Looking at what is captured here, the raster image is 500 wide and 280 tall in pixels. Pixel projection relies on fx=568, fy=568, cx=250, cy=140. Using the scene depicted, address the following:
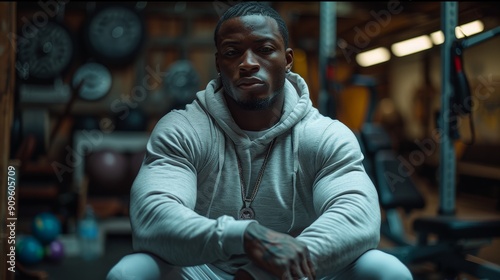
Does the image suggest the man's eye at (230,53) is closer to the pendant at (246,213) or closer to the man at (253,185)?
the man at (253,185)

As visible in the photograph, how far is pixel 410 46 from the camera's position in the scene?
793 cm

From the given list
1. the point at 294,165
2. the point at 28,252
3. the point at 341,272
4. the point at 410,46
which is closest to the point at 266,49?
the point at 294,165

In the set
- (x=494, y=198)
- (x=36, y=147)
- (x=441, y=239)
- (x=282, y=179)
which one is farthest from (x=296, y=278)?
(x=494, y=198)

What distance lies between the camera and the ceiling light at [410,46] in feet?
23.2

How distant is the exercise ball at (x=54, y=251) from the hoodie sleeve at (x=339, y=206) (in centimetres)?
293

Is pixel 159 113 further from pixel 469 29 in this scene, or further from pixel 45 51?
pixel 469 29

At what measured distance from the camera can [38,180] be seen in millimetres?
4438

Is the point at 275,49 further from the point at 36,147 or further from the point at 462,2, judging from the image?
the point at 36,147

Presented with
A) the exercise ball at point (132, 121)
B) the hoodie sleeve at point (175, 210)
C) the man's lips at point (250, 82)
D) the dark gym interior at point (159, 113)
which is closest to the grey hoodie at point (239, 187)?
the hoodie sleeve at point (175, 210)

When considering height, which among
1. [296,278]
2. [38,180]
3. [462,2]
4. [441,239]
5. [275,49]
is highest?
[462,2]

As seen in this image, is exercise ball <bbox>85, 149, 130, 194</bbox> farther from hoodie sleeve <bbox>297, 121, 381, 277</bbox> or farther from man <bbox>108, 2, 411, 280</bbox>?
hoodie sleeve <bbox>297, 121, 381, 277</bbox>

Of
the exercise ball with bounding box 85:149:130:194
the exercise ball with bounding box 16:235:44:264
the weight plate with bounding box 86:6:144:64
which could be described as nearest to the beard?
the exercise ball with bounding box 16:235:44:264

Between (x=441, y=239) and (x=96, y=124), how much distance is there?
120 inches

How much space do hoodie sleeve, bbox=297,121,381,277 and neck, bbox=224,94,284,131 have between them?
0.42ft
